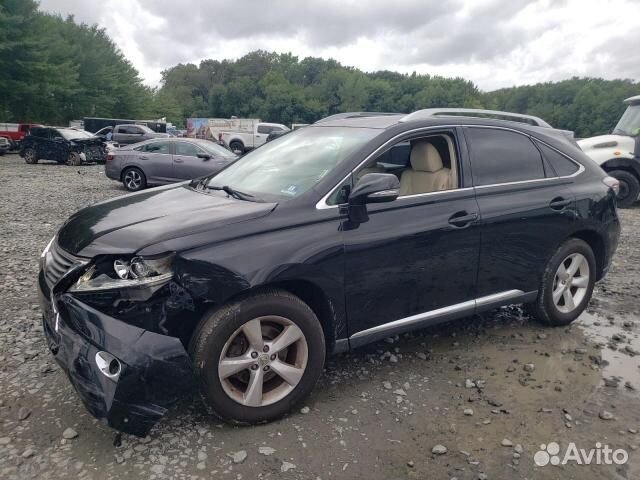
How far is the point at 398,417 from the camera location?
302cm

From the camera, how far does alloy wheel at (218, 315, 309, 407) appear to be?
277 cm

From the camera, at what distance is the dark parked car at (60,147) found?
20.5m

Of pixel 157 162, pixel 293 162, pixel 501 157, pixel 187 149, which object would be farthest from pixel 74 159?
pixel 501 157

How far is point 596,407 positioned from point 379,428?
1.44 metres

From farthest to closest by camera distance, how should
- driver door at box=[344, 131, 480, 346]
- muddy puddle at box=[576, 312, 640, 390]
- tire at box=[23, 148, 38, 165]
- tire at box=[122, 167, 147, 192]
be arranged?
tire at box=[23, 148, 38, 165] < tire at box=[122, 167, 147, 192] < muddy puddle at box=[576, 312, 640, 390] < driver door at box=[344, 131, 480, 346]

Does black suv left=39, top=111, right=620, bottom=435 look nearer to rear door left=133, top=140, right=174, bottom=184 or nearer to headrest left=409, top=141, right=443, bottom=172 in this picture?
headrest left=409, top=141, right=443, bottom=172

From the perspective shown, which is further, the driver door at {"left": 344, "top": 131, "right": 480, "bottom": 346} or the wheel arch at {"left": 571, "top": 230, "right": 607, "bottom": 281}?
the wheel arch at {"left": 571, "top": 230, "right": 607, "bottom": 281}

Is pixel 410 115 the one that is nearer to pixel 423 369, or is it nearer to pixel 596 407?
pixel 423 369

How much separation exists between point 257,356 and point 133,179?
11.5 meters

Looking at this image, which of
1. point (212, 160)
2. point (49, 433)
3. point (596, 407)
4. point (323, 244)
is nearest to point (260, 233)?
point (323, 244)

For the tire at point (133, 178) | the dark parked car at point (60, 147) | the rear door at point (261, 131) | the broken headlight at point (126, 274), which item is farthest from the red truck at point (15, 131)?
the broken headlight at point (126, 274)

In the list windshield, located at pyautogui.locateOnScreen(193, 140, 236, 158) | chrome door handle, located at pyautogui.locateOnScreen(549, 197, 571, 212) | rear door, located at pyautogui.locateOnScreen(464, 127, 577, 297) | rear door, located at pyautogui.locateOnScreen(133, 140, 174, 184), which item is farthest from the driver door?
rear door, located at pyautogui.locateOnScreen(133, 140, 174, 184)

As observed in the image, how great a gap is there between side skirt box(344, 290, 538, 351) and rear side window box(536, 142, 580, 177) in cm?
105

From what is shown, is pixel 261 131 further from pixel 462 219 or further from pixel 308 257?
pixel 308 257
